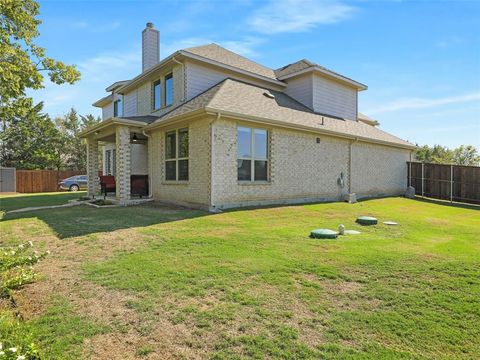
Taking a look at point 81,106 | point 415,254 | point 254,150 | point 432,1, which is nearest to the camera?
point 415,254

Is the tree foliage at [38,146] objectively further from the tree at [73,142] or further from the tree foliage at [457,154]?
the tree foliage at [457,154]

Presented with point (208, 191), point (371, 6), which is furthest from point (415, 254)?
point (371, 6)

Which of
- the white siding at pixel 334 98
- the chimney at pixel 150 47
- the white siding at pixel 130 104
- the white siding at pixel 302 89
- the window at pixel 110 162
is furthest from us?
the window at pixel 110 162

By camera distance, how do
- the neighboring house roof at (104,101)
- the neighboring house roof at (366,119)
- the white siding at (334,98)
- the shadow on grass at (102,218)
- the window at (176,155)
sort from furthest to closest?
the neighboring house roof at (366,119)
the neighboring house roof at (104,101)
the white siding at (334,98)
the window at (176,155)
the shadow on grass at (102,218)

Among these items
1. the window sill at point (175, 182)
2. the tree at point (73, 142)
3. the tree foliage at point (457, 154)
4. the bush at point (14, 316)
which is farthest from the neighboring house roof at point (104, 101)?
the tree foliage at point (457, 154)

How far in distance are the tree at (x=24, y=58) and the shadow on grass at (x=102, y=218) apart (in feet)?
13.4

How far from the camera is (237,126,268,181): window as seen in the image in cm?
1097

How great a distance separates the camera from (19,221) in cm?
897

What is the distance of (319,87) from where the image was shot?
55.4 feet

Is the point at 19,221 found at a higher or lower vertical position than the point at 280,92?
lower

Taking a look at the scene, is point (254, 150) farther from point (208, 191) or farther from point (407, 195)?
point (407, 195)

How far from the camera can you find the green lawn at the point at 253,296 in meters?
2.72

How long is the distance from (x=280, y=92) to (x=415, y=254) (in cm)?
1346

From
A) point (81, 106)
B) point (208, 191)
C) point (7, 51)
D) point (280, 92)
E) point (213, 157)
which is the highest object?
point (81, 106)
